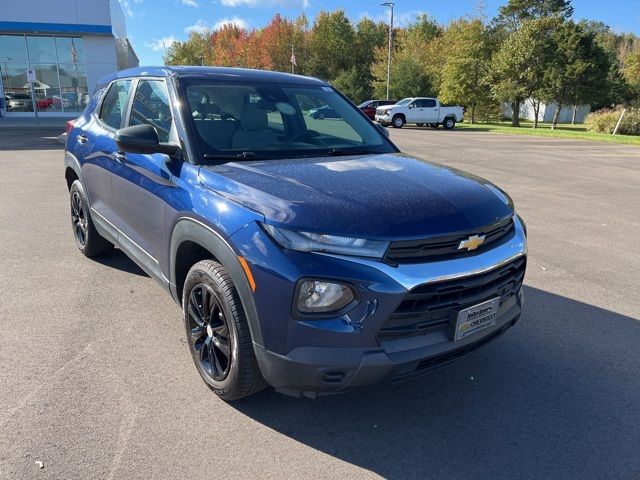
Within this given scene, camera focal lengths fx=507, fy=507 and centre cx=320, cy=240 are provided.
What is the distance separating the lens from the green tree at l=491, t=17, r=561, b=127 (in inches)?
1333

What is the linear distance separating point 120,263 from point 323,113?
8.93ft

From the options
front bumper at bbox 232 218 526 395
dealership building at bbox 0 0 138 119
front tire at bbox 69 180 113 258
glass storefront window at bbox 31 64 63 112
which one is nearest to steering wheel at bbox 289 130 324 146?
front bumper at bbox 232 218 526 395

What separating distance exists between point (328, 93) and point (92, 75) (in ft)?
96.8

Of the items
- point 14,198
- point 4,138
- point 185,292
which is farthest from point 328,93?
point 4,138

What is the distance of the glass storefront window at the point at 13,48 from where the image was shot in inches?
1120

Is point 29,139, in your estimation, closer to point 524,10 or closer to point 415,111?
point 415,111

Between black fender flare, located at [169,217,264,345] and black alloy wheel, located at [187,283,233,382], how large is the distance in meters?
0.24

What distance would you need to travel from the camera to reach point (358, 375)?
2365 mm

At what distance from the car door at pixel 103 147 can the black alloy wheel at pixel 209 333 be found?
1638 millimetres

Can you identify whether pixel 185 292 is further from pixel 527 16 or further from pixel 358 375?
pixel 527 16

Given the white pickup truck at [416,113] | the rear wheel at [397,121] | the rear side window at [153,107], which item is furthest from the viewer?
the rear wheel at [397,121]

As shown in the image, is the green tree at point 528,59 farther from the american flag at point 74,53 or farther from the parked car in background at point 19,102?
the parked car in background at point 19,102

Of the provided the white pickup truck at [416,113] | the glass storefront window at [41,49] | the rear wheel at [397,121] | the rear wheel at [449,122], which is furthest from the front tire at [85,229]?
the rear wheel at [449,122]

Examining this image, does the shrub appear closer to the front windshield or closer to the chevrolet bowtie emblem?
→ the front windshield
